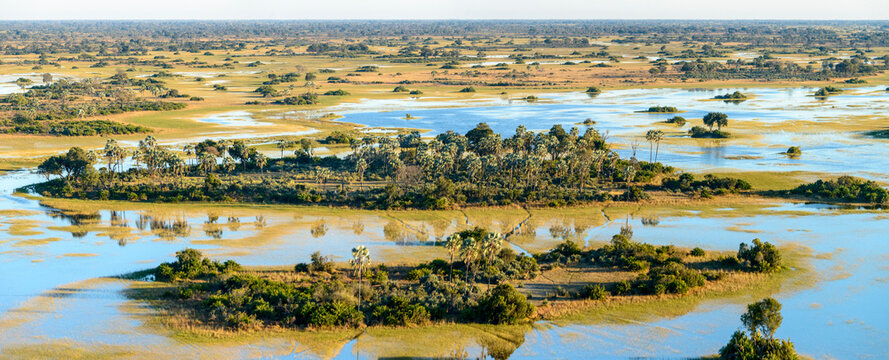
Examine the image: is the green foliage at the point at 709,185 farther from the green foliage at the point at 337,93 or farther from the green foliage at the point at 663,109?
the green foliage at the point at 337,93

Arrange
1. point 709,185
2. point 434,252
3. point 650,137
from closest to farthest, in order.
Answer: point 434,252, point 709,185, point 650,137

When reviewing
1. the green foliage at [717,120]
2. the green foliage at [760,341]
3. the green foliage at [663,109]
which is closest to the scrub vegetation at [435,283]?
the green foliage at [760,341]

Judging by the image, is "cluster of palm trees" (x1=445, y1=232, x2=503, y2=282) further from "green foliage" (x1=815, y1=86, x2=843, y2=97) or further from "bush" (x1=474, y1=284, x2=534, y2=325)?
"green foliage" (x1=815, y1=86, x2=843, y2=97)

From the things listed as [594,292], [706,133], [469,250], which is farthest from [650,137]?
[469,250]

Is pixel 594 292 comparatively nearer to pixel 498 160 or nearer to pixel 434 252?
pixel 434 252

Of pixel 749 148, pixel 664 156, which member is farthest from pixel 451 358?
pixel 749 148

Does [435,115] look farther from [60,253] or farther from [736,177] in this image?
[60,253]
